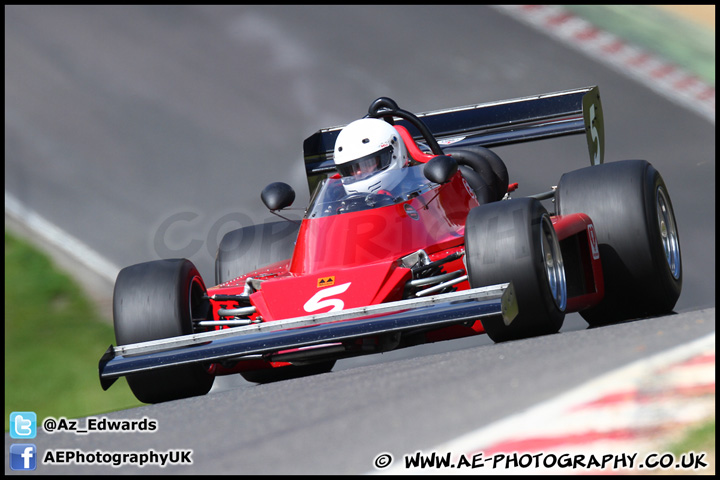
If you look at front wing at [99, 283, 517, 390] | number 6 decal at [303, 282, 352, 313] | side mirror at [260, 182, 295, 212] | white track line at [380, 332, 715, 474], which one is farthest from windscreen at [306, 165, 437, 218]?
white track line at [380, 332, 715, 474]

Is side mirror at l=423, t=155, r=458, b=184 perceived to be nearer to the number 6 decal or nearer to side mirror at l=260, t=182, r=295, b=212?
the number 6 decal

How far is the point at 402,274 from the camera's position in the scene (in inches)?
241

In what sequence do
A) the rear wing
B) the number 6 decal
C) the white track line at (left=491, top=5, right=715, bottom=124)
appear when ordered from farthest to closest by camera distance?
the white track line at (left=491, top=5, right=715, bottom=124), the rear wing, the number 6 decal

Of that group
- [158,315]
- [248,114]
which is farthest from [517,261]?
[248,114]

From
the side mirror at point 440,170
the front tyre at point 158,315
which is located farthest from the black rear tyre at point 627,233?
→ the front tyre at point 158,315

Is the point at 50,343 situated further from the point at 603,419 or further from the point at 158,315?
the point at 603,419

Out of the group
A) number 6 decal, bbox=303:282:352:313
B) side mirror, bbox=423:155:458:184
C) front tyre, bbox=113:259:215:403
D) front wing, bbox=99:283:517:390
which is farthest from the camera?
side mirror, bbox=423:155:458:184

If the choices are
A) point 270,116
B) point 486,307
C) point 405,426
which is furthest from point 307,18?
point 405,426

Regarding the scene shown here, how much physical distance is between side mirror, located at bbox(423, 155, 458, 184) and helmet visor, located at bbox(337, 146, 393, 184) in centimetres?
54

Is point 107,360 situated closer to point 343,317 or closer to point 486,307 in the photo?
point 343,317

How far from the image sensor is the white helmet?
7.20m

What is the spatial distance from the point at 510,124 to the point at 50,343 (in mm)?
4276

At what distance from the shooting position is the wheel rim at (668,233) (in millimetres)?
7109

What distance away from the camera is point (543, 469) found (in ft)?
10.7
